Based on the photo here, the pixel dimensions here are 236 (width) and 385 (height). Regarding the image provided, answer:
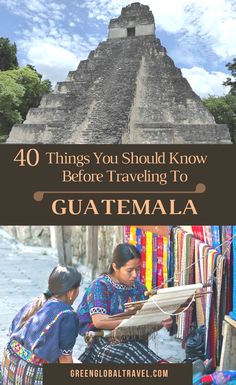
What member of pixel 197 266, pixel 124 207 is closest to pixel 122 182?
pixel 124 207

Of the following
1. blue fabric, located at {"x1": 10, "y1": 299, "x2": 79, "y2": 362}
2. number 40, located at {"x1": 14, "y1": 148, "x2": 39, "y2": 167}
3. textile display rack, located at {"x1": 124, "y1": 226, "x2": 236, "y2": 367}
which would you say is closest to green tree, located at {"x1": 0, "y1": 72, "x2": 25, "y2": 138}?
textile display rack, located at {"x1": 124, "y1": 226, "x2": 236, "y2": 367}

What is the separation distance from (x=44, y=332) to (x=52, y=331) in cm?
4

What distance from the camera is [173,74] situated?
53.8 feet

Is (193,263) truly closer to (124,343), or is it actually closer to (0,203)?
(124,343)

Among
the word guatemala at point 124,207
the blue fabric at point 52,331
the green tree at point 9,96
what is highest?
the green tree at point 9,96

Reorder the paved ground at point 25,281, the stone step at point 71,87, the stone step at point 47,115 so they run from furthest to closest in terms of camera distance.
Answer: the stone step at point 71,87, the stone step at point 47,115, the paved ground at point 25,281

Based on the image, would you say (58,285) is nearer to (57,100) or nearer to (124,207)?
(124,207)

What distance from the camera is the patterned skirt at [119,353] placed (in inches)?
104

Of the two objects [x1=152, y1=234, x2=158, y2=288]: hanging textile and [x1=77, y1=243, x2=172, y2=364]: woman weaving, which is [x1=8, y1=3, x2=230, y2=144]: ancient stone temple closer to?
[x1=152, y1=234, x2=158, y2=288]: hanging textile

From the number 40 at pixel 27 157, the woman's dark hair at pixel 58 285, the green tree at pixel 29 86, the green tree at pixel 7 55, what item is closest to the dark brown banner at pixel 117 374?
the woman's dark hair at pixel 58 285

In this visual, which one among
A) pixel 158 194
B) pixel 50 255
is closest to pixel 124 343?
pixel 158 194

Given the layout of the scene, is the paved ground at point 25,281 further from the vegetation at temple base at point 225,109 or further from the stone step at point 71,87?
the vegetation at temple base at point 225,109

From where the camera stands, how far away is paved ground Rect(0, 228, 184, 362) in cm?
403

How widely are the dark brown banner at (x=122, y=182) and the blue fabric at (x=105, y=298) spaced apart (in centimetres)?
53
